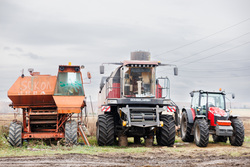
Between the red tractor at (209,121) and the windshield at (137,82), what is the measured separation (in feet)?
7.68

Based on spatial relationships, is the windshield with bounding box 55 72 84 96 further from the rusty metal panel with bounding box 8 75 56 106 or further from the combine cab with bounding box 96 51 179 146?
the combine cab with bounding box 96 51 179 146

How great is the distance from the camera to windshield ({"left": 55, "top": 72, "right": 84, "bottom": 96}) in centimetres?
1750

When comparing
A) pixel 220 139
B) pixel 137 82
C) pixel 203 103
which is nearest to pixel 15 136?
pixel 137 82

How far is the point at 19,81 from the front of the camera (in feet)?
57.2

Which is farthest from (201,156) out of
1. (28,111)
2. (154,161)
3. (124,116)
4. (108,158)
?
(28,111)

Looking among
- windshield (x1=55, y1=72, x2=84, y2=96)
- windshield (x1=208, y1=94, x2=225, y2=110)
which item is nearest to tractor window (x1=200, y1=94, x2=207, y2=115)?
windshield (x1=208, y1=94, x2=225, y2=110)

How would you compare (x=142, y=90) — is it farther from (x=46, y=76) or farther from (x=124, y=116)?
(x=46, y=76)

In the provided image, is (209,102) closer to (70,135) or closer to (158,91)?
(158,91)

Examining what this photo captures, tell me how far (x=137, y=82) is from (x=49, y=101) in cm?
424

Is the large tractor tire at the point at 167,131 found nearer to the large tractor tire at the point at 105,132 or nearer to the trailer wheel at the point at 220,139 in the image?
the large tractor tire at the point at 105,132

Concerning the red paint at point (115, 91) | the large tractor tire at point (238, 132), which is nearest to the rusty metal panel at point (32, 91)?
the red paint at point (115, 91)

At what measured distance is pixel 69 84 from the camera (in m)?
17.7

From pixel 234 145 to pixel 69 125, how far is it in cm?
774

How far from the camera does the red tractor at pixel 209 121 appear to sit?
17.0 m
